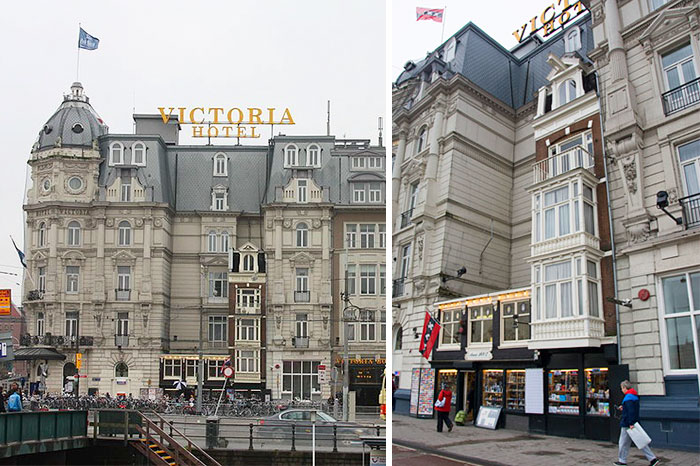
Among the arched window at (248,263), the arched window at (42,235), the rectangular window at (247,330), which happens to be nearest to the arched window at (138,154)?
the arched window at (42,235)

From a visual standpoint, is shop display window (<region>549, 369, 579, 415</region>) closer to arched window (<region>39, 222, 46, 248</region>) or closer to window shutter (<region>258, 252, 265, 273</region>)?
window shutter (<region>258, 252, 265, 273</region>)

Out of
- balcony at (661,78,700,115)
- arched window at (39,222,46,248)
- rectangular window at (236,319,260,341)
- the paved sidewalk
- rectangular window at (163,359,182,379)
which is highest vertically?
arched window at (39,222,46,248)

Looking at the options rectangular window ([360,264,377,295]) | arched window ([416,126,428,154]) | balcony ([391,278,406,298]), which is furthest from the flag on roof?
rectangular window ([360,264,377,295])

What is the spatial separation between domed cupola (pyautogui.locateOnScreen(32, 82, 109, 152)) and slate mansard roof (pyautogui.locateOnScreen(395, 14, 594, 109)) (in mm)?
11201

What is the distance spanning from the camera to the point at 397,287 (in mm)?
2438

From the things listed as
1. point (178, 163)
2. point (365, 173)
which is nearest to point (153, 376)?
point (178, 163)

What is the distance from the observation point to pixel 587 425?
1.76 meters

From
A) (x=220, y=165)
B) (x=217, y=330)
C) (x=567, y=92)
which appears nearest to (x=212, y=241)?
(x=220, y=165)

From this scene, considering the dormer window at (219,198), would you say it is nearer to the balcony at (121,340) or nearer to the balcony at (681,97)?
the balcony at (121,340)

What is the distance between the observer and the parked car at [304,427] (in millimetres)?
8766

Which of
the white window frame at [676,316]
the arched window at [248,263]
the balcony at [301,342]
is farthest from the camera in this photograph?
the arched window at [248,263]

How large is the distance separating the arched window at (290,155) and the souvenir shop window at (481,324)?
40.5 ft

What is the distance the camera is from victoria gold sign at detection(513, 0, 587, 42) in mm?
2038

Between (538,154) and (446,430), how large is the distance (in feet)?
3.02
